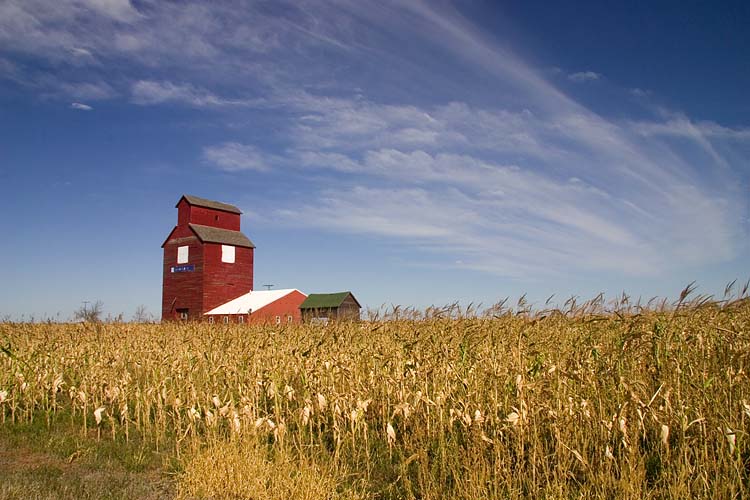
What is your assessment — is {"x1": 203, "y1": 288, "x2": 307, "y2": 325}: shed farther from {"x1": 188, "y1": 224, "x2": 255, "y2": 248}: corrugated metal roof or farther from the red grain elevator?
{"x1": 188, "y1": 224, "x2": 255, "y2": 248}: corrugated metal roof

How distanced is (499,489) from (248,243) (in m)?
38.9

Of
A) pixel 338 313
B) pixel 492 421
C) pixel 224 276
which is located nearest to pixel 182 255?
pixel 224 276

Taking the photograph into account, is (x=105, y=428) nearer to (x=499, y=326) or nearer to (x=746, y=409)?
(x=499, y=326)

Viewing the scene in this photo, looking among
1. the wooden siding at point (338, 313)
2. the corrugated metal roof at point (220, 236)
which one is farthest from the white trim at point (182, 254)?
the wooden siding at point (338, 313)

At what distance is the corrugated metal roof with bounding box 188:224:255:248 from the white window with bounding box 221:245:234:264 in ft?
1.08

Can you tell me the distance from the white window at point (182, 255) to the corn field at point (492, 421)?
104 feet

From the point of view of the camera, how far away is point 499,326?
8.16 meters

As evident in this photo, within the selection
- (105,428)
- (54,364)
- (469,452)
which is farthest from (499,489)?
(54,364)

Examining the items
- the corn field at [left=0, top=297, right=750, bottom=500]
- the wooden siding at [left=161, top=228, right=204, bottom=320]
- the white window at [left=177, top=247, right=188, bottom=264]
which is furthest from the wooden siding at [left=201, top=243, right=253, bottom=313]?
the corn field at [left=0, top=297, right=750, bottom=500]

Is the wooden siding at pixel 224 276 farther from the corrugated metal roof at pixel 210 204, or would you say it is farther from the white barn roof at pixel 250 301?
the corrugated metal roof at pixel 210 204

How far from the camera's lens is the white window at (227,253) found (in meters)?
38.3

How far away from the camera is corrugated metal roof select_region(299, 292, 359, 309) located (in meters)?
41.6

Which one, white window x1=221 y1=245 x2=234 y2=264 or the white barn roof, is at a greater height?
white window x1=221 y1=245 x2=234 y2=264

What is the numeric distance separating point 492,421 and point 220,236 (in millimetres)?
37314
